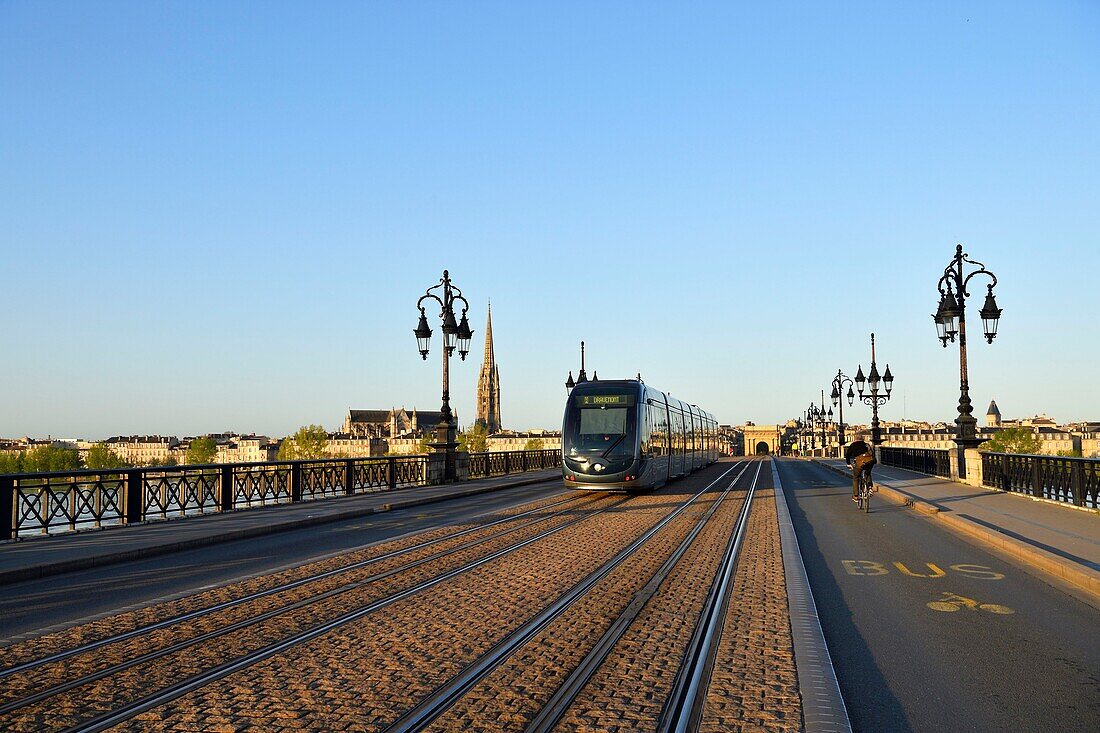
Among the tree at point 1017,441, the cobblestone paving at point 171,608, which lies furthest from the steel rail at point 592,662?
the tree at point 1017,441

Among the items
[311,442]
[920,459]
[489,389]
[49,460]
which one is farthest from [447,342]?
[489,389]

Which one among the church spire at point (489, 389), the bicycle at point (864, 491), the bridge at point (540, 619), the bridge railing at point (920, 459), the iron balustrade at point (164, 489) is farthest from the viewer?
the church spire at point (489, 389)

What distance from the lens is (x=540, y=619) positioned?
25.8ft

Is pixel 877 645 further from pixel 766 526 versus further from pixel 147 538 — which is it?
pixel 147 538

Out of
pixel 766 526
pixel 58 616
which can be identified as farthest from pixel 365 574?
pixel 766 526

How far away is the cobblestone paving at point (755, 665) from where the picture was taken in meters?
4.98

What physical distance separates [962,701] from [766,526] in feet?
36.3

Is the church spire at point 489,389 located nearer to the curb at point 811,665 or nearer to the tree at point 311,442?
the tree at point 311,442

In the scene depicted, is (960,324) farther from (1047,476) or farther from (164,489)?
(164,489)

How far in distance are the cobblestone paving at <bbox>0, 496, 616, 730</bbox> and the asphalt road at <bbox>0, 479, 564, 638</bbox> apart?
4.50 feet

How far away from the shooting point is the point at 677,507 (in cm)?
2123

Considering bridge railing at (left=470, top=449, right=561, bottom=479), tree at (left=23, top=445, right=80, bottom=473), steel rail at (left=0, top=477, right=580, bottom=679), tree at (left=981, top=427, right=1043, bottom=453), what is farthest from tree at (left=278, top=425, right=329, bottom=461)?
tree at (left=981, top=427, right=1043, bottom=453)

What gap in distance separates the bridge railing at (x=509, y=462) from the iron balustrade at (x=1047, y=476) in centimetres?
1886

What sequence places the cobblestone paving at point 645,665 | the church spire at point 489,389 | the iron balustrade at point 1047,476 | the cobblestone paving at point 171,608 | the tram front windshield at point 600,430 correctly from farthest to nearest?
the church spire at point 489,389
the tram front windshield at point 600,430
the iron balustrade at point 1047,476
the cobblestone paving at point 171,608
the cobblestone paving at point 645,665
